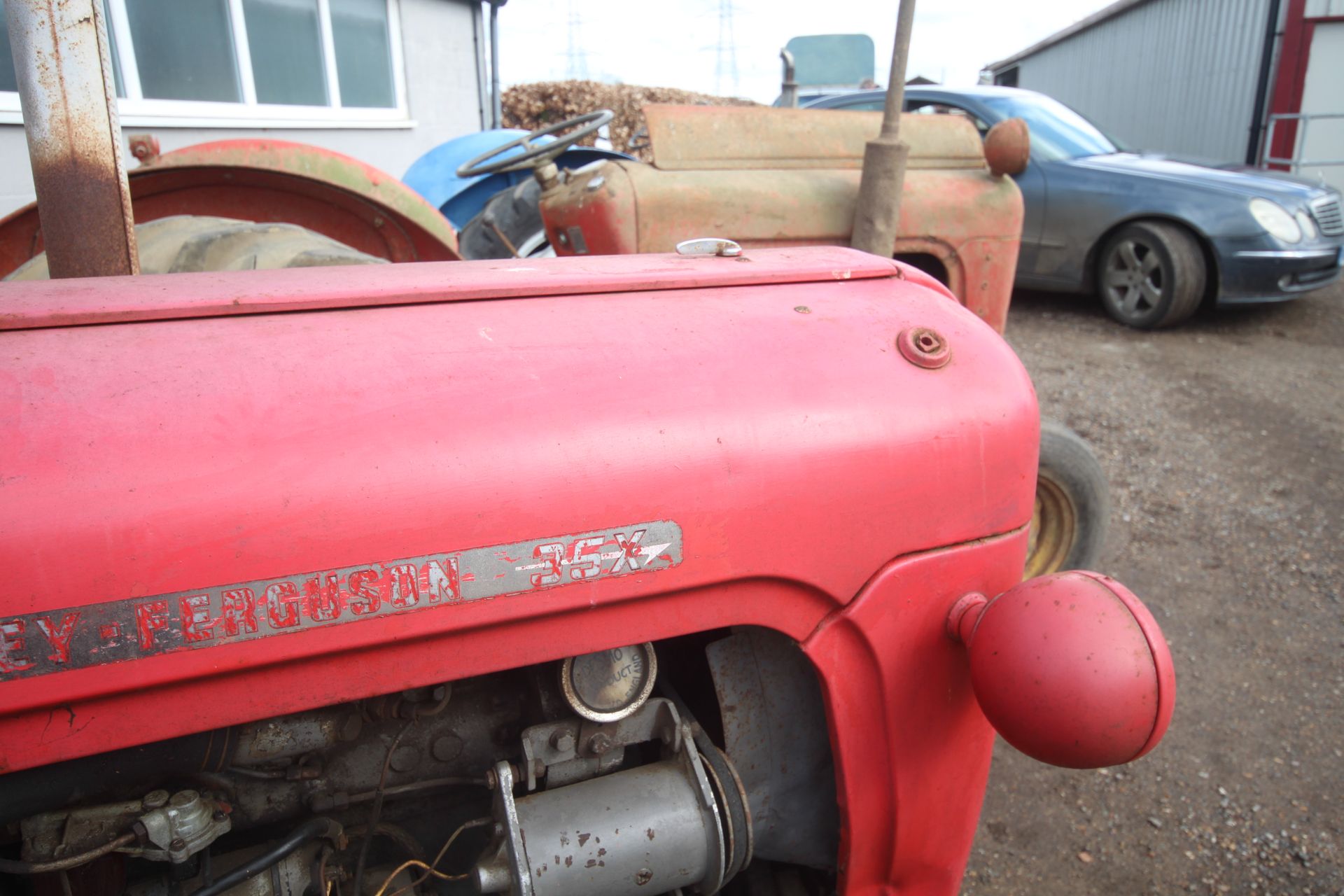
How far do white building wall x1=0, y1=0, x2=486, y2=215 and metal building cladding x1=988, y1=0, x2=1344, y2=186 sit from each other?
620 centimetres

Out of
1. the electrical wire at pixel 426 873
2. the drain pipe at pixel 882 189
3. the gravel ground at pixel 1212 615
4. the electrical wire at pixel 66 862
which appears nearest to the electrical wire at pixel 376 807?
the electrical wire at pixel 426 873

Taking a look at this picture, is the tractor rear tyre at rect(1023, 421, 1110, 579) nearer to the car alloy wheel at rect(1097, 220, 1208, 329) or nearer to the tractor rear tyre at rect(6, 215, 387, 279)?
the tractor rear tyre at rect(6, 215, 387, 279)

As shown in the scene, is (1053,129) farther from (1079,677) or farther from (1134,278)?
(1079,677)

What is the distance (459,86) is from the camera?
7.48 meters

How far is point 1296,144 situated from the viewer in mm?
8344

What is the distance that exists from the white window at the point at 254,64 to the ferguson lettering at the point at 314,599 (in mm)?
5059

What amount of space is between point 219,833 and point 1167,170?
A: 238 inches

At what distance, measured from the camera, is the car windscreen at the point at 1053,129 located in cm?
561

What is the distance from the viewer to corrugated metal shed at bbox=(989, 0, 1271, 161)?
8.93 meters

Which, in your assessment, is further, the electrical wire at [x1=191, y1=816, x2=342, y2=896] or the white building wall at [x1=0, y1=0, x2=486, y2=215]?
the white building wall at [x1=0, y1=0, x2=486, y2=215]

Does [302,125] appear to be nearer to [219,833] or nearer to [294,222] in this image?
[294,222]

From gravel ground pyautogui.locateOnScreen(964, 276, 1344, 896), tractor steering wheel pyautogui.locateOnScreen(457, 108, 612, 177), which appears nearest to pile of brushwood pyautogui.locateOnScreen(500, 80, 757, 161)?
gravel ground pyautogui.locateOnScreen(964, 276, 1344, 896)

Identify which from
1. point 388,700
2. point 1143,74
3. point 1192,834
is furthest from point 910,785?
point 1143,74

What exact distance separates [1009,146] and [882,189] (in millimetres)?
555
